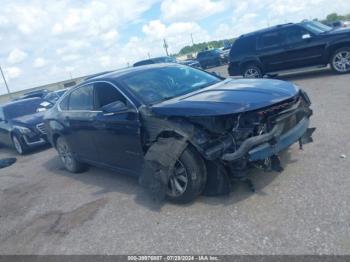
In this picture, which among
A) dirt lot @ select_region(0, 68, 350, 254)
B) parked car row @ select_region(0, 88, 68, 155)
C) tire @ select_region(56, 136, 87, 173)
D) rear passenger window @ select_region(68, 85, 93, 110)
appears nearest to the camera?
dirt lot @ select_region(0, 68, 350, 254)

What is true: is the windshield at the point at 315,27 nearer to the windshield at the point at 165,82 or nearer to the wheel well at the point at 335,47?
the wheel well at the point at 335,47

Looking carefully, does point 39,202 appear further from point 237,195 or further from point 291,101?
point 291,101

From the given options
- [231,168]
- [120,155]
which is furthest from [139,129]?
[231,168]

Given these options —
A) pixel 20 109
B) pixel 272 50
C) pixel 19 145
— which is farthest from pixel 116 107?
pixel 272 50

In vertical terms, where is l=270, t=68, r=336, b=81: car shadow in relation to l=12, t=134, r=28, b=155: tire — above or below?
below

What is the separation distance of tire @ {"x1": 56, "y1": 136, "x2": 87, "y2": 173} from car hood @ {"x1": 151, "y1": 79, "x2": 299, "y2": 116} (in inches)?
113

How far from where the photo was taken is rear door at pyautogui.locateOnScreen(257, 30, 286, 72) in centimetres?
1224

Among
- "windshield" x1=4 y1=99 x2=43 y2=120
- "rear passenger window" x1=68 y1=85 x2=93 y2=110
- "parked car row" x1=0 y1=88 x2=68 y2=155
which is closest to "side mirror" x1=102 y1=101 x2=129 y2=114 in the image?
"rear passenger window" x1=68 y1=85 x2=93 y2=110

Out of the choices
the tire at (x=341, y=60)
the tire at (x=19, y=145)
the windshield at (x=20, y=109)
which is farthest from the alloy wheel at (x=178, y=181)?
the tire at (x=341, y=60)

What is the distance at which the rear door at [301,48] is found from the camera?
11383 mm

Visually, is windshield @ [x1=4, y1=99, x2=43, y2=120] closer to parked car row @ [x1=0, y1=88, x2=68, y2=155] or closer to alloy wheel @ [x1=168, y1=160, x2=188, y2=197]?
parked car row @ [x1=0, y1=88, x2=68, y2=155]

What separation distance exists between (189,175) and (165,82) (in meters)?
1.66

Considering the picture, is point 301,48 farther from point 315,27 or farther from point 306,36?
point 315,27

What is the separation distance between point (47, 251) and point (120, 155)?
166cm
